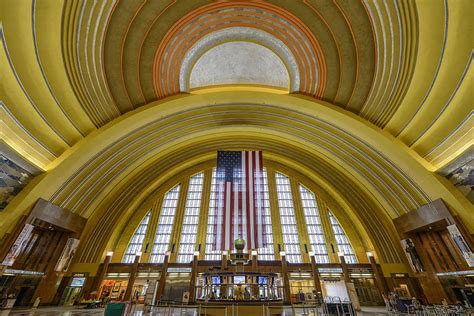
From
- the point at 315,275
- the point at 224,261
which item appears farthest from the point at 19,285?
the point at 315,275

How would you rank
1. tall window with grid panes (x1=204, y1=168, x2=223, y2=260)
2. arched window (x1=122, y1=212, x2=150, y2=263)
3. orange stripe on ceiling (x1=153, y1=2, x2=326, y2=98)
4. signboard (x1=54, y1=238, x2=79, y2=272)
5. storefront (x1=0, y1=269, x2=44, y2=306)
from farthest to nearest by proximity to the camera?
tall window with grid panes (x1=204, y1=168, x2=223, y2=260)
arched window (x1=122, y1=212, x2=150, y2=263)
signboard (x1=54, y1=238, x2=79, y2=272)
storefront (x1=0, y1=269, x2=44, y2=306)
orange stripe on ceiling (x1=153, y1=2, x2=326, y2=98)

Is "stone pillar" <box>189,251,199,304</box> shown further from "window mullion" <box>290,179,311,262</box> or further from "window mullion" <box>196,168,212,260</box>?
"window mullion" <box>290,179,311,262</box>

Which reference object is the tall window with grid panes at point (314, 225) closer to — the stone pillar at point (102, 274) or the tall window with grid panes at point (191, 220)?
the tall window with grid panes at point (191, 220)

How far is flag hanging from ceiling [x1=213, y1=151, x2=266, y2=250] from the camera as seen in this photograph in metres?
14.7

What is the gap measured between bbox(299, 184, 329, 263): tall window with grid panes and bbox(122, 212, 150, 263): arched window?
50.9 ft

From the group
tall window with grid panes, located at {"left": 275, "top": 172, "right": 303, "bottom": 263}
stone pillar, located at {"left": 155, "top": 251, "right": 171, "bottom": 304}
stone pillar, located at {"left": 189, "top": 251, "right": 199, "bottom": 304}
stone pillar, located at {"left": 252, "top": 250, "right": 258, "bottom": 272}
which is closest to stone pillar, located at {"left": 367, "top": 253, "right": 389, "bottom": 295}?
tall window with grid panes, located at {"left": 275, "top": 172, "right": 303, "bottom": 263}

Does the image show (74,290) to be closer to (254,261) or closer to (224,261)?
(224,261)

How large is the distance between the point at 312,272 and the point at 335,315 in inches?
360

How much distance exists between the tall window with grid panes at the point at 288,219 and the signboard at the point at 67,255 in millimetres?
16271

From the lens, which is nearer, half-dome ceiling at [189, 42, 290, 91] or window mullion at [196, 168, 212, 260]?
half-dome ceiling at [189, 42, 290, 91]

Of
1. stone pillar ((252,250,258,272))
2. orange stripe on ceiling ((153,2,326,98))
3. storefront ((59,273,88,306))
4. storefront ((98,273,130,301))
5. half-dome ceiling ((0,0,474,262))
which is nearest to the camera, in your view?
half-dome ceiling ((0,0,474,262))

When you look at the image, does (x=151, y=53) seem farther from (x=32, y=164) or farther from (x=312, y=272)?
(x=312, y=272)

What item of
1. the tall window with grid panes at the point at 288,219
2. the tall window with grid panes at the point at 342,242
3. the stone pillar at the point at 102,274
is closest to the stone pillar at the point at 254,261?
the tall window with grid panes at the point at 288,219

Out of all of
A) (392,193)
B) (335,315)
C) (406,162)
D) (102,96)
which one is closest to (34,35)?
(102,96)
